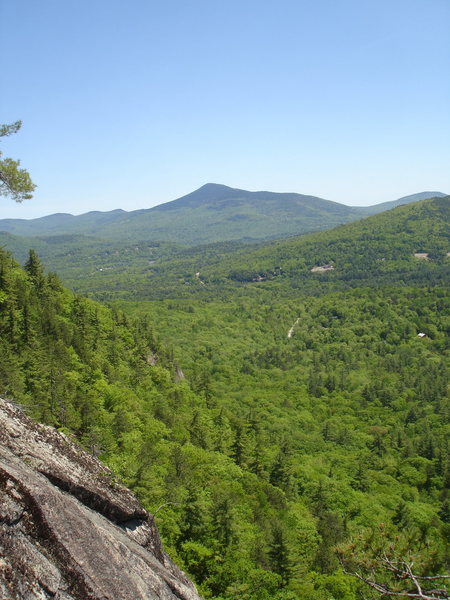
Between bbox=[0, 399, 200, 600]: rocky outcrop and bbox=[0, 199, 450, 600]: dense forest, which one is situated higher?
bbox=[0, 399, 200, 600]: rocky outcrop

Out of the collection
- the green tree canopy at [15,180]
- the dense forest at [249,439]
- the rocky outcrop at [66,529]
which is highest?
the green tree canopy at [15,180]

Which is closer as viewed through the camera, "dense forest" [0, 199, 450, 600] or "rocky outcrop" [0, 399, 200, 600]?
"rocky outcrop" [0, 399, 200, 600]

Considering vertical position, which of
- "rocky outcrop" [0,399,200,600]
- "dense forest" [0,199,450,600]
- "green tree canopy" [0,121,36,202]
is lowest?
"dense forest" [0,199,450,600]

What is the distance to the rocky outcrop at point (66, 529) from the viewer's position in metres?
8.12

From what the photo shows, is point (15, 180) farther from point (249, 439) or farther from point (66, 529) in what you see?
point (249, 439)

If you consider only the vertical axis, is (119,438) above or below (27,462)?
below

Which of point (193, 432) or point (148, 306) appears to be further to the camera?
point (148, 306)

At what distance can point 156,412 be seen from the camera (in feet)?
136

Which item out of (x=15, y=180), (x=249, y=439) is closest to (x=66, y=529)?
(x=15, y=180)

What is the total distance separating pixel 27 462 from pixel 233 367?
10100cm

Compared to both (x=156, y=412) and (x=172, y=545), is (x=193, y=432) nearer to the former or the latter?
(x=156, y=412)

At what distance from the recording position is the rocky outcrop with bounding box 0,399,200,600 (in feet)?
26.6

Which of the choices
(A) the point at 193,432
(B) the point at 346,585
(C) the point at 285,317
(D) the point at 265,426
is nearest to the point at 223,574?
(B) the point at 346,585

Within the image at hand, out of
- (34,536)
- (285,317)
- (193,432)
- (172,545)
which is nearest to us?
(34,536)
